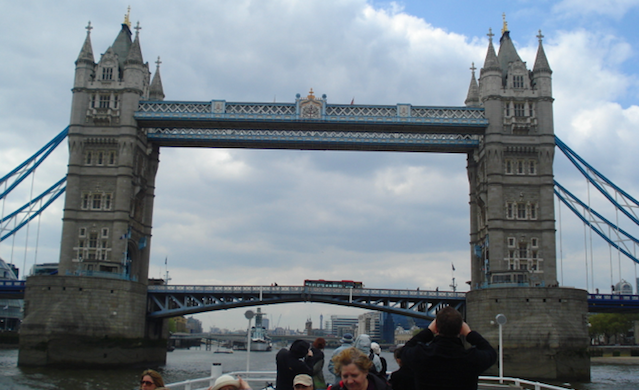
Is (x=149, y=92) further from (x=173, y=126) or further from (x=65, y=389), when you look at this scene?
(x=65, y=389)

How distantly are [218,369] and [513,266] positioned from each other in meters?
33.7

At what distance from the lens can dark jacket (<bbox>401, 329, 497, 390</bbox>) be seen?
225 inches

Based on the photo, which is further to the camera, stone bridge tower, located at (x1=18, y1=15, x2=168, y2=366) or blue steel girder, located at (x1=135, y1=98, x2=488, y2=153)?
blue steel girder, located at (x1=135, y1=98, x2=488, y2=153)

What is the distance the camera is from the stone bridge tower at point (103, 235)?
141ft

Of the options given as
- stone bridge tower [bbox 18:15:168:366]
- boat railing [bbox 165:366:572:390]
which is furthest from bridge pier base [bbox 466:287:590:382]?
stone bridge tower [bbox 18:15:168:366]

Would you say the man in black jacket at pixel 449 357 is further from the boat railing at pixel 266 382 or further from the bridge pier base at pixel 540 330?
the bridge pier base at pixel 540 330

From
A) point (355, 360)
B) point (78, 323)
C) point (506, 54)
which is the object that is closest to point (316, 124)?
point (506, 54)

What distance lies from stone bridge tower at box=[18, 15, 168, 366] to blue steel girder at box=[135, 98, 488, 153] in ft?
8.75

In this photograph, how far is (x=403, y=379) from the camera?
24.9ft

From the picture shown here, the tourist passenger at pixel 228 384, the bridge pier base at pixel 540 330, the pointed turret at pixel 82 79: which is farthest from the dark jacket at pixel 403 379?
the pointed turret at pixel 82 79

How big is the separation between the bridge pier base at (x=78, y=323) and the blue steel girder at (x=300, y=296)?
5.72 m

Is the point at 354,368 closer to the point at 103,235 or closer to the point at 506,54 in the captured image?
the point at 103,235

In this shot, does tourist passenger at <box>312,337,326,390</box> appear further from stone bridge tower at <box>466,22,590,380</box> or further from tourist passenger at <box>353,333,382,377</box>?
stone bridge tower at <box>466,22,590,380</box>

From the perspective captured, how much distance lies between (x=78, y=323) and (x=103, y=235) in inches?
289
